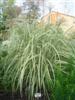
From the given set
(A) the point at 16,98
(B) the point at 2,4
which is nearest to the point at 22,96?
(A) the point at 16,98

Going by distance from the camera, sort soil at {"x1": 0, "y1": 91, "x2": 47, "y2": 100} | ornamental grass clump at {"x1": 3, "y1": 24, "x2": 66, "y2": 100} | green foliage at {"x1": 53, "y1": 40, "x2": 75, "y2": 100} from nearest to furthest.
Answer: green foliage at {"x1": 53, "y1": 40, "x2": 75, "y2": 100}, ornamental grass clump at {"x1": 3, "y1": 24, "x2": 66, "y2": 100}, soil at {"x1": 0, "y1": 91, "x2": 47, "y2": 100}

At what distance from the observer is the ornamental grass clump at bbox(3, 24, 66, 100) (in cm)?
311

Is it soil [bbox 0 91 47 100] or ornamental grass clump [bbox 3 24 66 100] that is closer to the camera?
ornamental grass clump [bbox 3 24 66 100]

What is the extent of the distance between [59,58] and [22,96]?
569 millimetres

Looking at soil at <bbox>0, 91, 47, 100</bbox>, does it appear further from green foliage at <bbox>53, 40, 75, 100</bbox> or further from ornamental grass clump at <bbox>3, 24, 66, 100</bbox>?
green foliage at <bbox>53, 40, 75, 100</bbox>

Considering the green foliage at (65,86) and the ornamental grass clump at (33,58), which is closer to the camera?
the green foliage at (65,86)

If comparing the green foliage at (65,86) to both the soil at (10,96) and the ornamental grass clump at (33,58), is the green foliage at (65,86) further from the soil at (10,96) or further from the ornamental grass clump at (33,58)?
the soil at (10,96)

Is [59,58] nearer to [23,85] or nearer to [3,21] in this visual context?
[23,85]

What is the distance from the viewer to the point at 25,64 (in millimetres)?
3129

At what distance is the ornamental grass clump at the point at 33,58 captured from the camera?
3.11m

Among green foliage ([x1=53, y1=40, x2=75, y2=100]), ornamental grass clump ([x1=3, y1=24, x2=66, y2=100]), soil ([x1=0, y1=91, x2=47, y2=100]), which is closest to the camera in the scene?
green foliage ([x1=53, y1=40, x2=75, y2=100])

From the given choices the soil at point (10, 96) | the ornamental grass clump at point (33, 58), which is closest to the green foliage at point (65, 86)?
the ornamental grass clump at point (33, 58)

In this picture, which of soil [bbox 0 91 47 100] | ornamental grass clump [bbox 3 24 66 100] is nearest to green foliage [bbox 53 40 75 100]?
ornamental grass clump [bbox 3 24 66 100]

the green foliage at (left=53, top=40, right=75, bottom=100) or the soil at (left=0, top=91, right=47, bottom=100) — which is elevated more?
the green foliage at (left=53, top=40, right=75, bottom=100)
